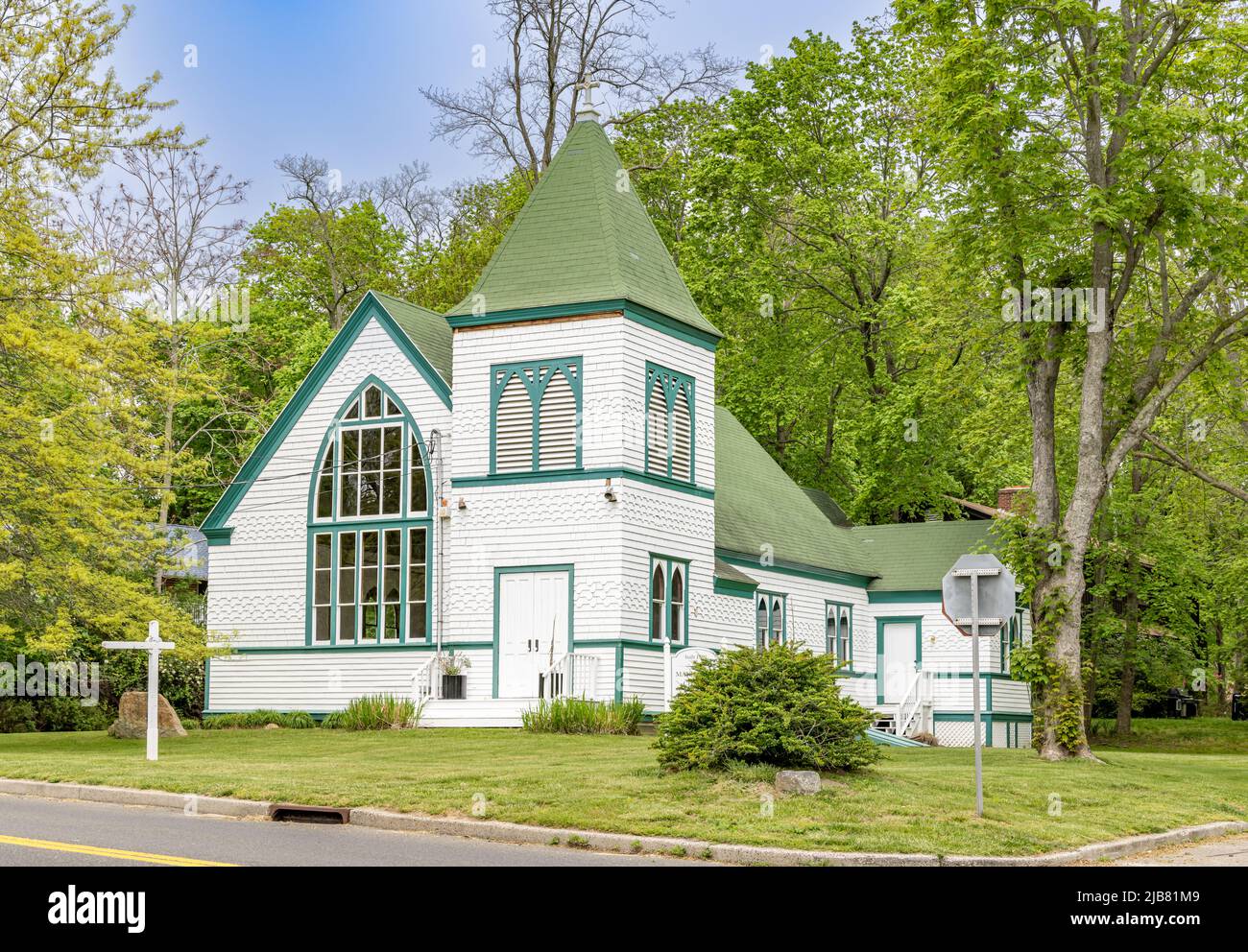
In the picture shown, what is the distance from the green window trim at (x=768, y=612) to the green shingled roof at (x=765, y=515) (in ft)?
3.02

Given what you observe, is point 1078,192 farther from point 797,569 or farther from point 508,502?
point 797,569

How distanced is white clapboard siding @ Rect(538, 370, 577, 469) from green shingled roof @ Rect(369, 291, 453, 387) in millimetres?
2688

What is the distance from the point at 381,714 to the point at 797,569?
39.9 feet

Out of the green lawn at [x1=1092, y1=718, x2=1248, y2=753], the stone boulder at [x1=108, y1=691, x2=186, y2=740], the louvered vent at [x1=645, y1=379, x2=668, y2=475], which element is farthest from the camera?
the green lawn at [x1=1092, y1=718, x2=1248, y2=753]

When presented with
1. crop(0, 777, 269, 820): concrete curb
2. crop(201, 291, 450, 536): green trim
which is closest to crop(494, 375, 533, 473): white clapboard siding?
crop(201, 291, 450, 536): green trim

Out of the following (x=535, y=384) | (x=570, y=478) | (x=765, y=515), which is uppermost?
(x=535, y=384)

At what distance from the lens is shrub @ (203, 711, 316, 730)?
31.7 meters

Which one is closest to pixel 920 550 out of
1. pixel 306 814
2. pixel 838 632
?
pixel 838 632

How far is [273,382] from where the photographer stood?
5759cm

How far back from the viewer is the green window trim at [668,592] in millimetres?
29953

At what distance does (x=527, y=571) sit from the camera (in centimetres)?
2995

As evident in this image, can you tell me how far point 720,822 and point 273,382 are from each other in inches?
1801

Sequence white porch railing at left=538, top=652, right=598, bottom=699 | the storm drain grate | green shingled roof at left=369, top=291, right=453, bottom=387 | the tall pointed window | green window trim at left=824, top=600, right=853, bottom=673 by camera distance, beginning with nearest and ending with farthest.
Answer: the storm drain grate < white porch railing at left=538, top=652, right=598, bottom=699 < the tall pointed window < green shingled roof at left=369, top=291, right=453, bottom=387 < green window trim at left=824, top=600, right=853, bottom=673

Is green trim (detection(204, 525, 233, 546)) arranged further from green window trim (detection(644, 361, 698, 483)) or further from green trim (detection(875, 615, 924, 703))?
green trim (detection(875, 615, 924, 703))
